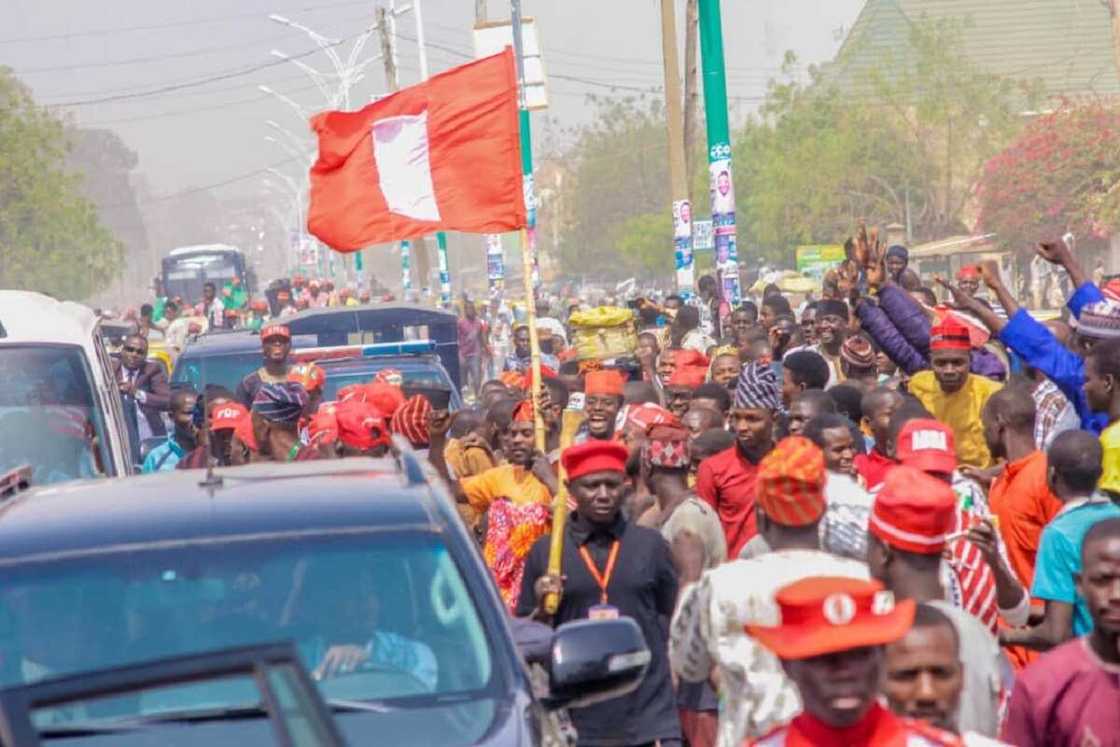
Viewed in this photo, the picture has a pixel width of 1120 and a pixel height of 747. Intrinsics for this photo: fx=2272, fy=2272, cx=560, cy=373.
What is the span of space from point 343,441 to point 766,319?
928 cm

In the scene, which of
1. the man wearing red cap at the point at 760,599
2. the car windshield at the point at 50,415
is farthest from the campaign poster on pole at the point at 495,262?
the man wearing red cap at the point at 760,599

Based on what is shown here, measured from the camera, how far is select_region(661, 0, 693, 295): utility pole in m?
24.1

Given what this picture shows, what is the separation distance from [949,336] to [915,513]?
4761 mm

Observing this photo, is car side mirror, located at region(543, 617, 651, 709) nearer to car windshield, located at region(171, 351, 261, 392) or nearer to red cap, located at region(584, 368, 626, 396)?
red cap, located at region(584, 368, 626, 396)

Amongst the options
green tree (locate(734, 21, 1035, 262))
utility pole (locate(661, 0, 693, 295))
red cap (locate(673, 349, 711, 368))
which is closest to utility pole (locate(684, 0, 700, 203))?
utility pole (locate(661, 0, 693, 295))

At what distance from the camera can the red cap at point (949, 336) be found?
397 inches

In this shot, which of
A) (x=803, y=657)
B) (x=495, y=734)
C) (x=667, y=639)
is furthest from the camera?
(x=667, y=639)

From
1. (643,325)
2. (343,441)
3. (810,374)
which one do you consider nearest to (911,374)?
(810,374)

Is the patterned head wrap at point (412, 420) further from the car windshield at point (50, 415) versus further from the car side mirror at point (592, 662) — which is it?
the car side mirror at point (592, 662)

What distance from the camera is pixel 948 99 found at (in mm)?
67625

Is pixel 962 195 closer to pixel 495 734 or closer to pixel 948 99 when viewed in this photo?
pixel 948 99

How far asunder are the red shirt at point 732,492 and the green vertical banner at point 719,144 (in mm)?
10541

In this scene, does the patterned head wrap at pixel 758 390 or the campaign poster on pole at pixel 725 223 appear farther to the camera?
the campaign poster on pole at pixel 725 223

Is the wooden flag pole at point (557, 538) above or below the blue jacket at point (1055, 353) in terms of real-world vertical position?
below
